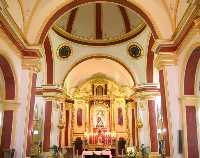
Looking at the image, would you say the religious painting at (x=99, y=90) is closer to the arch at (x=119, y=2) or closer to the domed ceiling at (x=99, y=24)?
the domed ceiling at (x=99, y=24)

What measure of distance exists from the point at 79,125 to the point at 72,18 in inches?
329

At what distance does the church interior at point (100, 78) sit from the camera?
10359mm

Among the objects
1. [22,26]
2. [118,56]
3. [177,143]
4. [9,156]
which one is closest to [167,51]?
[177,143]

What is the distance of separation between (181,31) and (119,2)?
3.62 m

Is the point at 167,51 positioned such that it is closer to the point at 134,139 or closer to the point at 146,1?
the point at 146,1

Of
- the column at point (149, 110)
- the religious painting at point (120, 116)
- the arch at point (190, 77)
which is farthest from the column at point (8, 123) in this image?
the religious painting at point (120, 116)

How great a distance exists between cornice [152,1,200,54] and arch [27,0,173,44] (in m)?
0.49

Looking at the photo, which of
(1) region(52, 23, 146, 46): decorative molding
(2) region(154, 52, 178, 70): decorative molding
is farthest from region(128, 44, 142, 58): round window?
(2) region(154, 52, 178, 70): decorative molding

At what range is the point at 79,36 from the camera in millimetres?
19109

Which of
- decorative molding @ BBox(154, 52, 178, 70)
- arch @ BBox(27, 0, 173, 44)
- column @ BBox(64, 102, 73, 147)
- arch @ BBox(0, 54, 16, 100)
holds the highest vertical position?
arch @ BBox(27, 0, 173, 44)

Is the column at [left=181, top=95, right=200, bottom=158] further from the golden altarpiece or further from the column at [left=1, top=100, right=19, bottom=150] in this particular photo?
the golden altarpiece

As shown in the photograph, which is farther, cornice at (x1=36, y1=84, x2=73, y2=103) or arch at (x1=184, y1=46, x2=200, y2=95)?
cornice at (x1=36, y1=84, x2=73, y2=103)

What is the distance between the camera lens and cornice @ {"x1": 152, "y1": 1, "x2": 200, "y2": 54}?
836cm

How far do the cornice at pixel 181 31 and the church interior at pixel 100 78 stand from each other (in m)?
0.04
